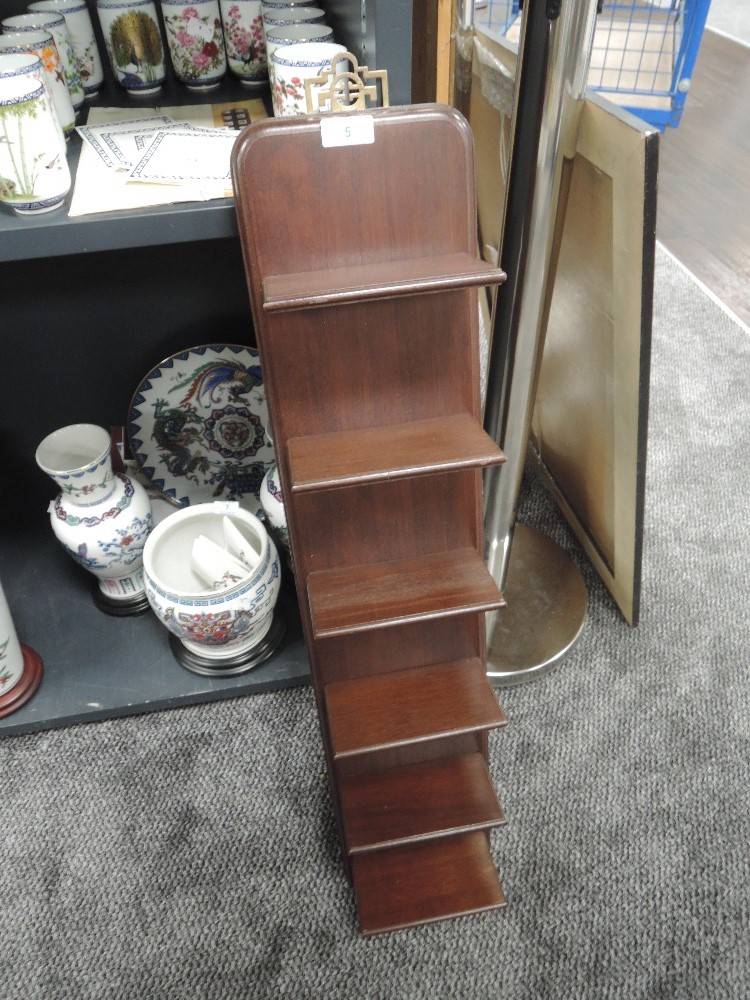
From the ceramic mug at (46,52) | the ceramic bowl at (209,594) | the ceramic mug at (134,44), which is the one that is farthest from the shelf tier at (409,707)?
the ceramic mug at (134,44)

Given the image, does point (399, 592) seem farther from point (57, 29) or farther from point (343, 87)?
point (57, 29)

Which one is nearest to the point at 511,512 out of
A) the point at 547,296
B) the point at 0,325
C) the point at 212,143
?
the point at 547,296

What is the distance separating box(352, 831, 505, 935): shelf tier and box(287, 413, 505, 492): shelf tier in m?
0.56

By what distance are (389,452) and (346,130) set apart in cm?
32

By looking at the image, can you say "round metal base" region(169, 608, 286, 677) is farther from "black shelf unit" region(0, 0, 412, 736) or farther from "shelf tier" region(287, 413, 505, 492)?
"shelf tier" region(287, 413, 505, 492)

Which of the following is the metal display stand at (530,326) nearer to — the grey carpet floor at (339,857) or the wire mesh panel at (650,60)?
the grey carpet floor at (339,857)

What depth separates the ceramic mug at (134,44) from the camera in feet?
3.51

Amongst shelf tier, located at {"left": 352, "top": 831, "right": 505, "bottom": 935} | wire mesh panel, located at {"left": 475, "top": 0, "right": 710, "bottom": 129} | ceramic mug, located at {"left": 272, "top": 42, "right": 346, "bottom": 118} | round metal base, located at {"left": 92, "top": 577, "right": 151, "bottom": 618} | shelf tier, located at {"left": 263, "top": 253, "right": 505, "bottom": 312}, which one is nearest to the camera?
shelf tier, located at {"left": 263, "top": 253, "right": 505, "bottom": 312}

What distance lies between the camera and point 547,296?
1.13 m

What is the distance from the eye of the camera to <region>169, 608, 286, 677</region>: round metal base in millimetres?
1342

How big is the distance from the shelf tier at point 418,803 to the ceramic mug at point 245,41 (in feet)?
3.30

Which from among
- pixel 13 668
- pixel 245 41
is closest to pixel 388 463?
pixel 245 41

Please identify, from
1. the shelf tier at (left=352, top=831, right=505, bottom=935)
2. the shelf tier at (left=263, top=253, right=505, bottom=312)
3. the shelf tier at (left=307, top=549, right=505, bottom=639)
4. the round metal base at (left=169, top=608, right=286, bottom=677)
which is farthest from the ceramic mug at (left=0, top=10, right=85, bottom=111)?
the shelf tier at (left=352, top=831, right=505, bottom=935)

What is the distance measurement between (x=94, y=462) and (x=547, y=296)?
72 cm
